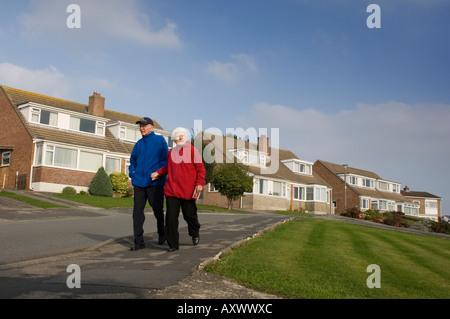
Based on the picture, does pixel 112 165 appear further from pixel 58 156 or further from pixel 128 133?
pixel 58 156

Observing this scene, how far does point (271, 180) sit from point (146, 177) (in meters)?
36.4

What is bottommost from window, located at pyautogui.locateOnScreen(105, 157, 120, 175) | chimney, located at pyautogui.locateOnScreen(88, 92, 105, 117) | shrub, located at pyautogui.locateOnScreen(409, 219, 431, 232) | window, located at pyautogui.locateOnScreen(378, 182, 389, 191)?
shrub, located at pyautogui.locateOnScreen(409, 219, 431, 232)

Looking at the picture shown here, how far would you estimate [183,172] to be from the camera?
726cm

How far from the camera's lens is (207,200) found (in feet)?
143

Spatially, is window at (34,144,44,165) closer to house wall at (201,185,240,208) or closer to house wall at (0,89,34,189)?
house wall at (0,89,34,189)

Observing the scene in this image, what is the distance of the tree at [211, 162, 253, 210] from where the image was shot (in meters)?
32.2

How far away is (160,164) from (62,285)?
332 centimetres

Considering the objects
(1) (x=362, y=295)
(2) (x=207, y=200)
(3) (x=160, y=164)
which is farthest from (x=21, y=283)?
(2) (x=207, y=200)

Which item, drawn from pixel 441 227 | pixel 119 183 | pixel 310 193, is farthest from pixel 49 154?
pixel 310 193

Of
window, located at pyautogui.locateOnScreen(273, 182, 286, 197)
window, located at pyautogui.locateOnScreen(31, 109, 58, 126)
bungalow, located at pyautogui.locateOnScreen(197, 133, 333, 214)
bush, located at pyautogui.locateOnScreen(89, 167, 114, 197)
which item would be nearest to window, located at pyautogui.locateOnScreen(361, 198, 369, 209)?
bungalow, located at pyautogui.locateOnScreen(197, 133, 333, 214)

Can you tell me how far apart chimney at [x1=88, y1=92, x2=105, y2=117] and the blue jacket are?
31193mm

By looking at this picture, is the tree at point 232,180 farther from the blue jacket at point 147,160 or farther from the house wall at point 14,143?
the blue jacket at point 147,160

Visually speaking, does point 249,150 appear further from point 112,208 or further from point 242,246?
point 242,246
